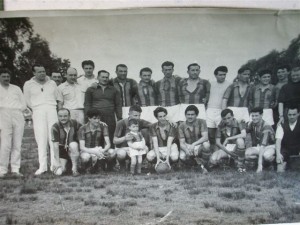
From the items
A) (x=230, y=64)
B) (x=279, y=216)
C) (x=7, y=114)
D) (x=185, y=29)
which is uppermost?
(x=185, y=29)

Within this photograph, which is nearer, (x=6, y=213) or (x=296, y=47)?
(x=6, y=213)

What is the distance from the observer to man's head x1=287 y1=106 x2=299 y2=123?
3127mm

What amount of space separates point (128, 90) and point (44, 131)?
1.86 ft

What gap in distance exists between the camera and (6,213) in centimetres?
286

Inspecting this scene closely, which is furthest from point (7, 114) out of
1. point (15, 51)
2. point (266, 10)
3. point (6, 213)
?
point (266, 10)

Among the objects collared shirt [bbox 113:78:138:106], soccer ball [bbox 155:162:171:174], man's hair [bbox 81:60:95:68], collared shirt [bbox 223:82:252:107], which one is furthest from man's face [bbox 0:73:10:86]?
collared shirt [bbox 223:82:252:107]

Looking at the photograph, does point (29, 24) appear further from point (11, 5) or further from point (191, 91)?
point (191, 91)

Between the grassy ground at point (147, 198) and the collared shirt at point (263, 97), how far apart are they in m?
0.45

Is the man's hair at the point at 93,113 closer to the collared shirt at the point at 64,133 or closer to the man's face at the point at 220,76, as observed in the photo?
the collared shirt at the point at 64,133

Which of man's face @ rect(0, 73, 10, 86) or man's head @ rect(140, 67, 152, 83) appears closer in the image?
man's face @ rect(0, 73, 10, 86)

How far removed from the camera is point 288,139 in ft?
10.3

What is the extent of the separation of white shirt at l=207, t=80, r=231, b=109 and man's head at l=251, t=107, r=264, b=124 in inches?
8.5

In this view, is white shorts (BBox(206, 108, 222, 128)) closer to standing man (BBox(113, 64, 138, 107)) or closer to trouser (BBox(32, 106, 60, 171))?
standing man (BBox(113, 64, 138, 107))

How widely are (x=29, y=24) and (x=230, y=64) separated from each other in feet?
4.09
